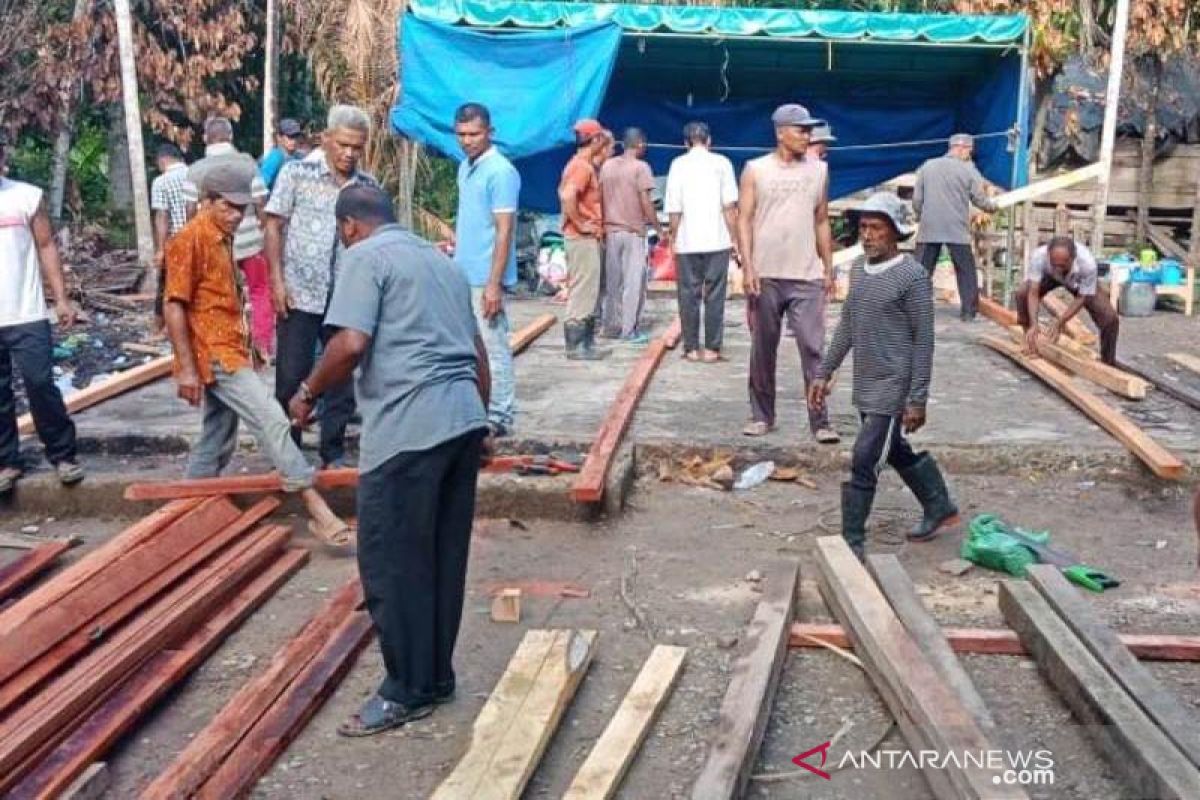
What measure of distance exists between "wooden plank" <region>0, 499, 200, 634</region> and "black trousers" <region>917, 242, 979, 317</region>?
7.90 metres

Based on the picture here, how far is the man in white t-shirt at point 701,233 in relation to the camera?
9844mm

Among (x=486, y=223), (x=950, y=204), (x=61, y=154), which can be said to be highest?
(x=61, y=154)

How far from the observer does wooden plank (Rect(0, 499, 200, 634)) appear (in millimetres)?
4562

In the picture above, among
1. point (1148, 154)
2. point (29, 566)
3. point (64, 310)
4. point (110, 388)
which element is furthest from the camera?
point (1148, 154)

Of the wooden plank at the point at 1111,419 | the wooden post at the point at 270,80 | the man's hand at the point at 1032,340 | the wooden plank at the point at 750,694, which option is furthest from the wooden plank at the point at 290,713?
the wooden post at the point at 270,80

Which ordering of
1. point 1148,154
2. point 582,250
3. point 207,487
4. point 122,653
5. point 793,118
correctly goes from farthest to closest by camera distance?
point 1148,154
point 582,250
point 793,118
point 207,487
point 122,653

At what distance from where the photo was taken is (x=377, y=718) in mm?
4168

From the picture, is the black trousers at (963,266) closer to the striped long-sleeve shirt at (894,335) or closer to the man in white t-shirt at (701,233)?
the man in white t-shirt at (701,233)

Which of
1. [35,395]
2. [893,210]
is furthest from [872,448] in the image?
[35,395]

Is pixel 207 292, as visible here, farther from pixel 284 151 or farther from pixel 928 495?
pixel 284 151

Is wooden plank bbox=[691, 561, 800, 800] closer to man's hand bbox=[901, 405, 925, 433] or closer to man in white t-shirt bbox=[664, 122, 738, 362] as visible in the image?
man's hand bbox=[901, 405, 925, 433]

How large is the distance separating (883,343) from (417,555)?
2445 mm

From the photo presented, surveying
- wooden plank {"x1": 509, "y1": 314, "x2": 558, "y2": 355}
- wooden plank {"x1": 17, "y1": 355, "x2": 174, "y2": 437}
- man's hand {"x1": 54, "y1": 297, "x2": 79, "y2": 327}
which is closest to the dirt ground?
man's hand {"x1": 54, "y1": 297, "x2": 79, "y2": 327}

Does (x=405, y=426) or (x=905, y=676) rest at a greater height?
(x=405, y=426)
